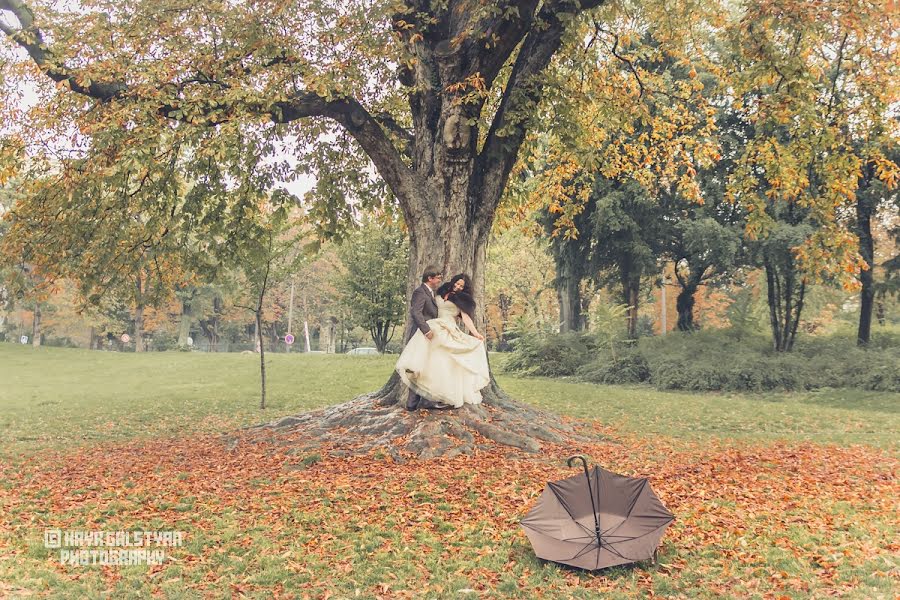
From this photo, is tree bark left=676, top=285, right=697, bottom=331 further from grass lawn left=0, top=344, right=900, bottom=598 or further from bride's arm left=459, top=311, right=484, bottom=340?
bride's arm left=459, top=311, right=484, bottom=340

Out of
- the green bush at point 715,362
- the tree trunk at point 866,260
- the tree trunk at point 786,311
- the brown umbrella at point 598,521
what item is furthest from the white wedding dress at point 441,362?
the tree trunk at point 866,260

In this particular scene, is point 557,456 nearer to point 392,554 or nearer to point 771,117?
point 392,554

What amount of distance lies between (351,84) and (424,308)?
3779 mm

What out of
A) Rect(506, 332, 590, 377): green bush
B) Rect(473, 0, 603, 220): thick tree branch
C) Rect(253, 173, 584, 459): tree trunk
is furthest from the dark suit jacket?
Rect(506, 332, 590, 377): green bush

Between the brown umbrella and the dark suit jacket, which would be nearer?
the brown umbrella

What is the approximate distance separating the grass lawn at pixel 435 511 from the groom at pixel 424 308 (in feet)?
5.45

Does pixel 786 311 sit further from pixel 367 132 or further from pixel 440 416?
pixel 367 132

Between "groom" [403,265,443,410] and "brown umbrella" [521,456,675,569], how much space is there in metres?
4.93

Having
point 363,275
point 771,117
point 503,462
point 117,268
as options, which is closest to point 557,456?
point 503,462

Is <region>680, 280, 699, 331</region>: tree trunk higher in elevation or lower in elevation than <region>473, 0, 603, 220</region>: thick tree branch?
lower

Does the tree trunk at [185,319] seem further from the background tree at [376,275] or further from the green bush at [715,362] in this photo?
the green bush at [715,362]

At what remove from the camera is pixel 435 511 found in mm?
7129

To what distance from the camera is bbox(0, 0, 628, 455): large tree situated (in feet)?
32.9

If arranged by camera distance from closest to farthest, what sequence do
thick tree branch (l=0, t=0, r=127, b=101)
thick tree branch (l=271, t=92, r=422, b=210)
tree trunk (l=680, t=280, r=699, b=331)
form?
thick tree branch (l=0, t=0, r=127, b=101) < thick tree branch (l=271, t=92, r=422, b=210) < tree trunk (l=680, t=280, r=699, b=331)
